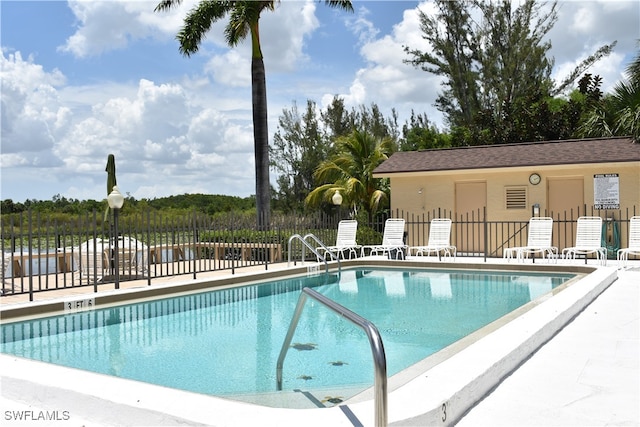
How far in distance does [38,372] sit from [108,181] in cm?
937

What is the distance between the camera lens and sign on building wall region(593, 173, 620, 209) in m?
16.8

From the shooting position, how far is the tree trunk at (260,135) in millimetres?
21453

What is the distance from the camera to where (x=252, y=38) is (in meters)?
22.2

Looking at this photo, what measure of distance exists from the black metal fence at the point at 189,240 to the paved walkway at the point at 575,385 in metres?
7.41

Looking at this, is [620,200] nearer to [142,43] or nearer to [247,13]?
[247,13]

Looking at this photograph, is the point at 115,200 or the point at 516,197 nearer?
the point at 115,200

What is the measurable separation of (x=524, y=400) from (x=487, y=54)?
36.0 metres

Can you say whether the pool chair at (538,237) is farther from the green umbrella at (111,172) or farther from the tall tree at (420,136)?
the tall tree at (420,136)

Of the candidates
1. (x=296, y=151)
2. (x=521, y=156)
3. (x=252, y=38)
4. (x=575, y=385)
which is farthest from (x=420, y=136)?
(x=575, y=385)

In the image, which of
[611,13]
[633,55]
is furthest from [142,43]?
[611,13]

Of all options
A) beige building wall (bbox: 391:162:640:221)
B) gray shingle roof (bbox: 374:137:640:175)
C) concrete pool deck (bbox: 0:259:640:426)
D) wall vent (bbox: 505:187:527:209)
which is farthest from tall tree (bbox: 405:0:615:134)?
concrete pool deck (bbox: 0:259:640:426)

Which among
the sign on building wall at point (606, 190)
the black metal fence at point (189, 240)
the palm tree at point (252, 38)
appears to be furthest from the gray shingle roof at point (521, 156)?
the palm tree at point (252, 38)

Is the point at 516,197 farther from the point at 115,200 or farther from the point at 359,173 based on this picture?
the point at 115,200

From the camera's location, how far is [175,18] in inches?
922
